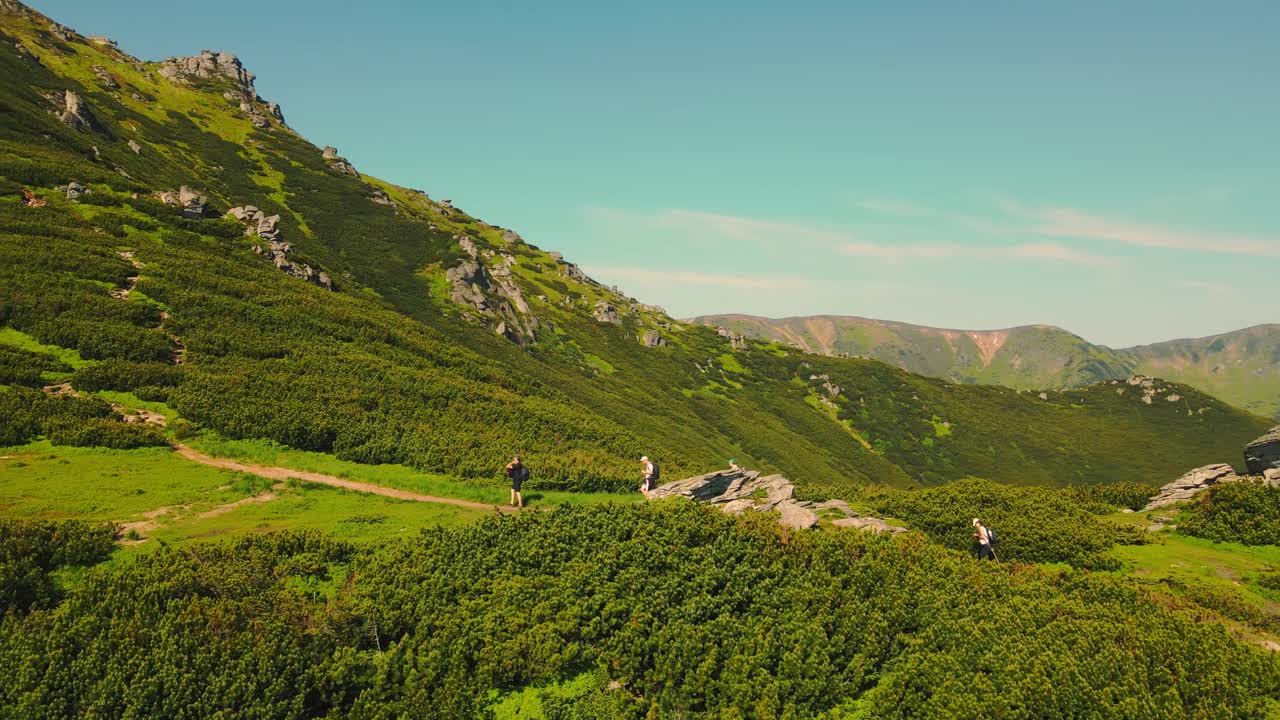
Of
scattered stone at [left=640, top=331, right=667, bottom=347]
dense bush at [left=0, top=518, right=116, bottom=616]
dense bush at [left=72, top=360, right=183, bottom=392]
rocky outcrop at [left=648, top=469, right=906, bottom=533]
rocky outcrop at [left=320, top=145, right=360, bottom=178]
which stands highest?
rocky outcrop at [left=320, top=145, right=360, bottom=178]

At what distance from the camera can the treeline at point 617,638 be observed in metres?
10.2

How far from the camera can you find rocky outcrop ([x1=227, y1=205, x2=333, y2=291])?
56438 millimetres

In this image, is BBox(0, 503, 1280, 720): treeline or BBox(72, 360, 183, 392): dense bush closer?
BBox(0, 503, 1280, 720): treeline

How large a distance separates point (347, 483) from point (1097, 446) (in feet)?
474

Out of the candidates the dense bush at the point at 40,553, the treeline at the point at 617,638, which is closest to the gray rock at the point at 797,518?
the treeline at the point at 617,638

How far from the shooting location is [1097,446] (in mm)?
121250

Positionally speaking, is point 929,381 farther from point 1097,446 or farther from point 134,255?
point 134,255

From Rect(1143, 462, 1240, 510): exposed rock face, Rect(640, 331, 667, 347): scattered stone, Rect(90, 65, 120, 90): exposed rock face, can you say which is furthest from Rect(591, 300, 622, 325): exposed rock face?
Rect(1143, 462, 1240, 510): exposed rock face

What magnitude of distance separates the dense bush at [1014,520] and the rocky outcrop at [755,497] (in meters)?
1.83

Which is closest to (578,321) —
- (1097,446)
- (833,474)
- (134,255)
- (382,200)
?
(382,200)

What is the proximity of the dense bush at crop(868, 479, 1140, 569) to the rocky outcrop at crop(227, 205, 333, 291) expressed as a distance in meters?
55.3

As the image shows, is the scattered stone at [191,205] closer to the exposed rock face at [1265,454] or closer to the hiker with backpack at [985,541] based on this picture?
the hiker with backpack at [985,541]

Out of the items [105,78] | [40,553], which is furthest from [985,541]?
[105,78]

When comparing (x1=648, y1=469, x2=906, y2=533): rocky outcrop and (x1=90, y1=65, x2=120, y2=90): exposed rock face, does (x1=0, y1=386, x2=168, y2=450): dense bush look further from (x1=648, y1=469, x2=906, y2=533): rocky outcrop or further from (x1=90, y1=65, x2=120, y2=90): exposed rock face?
(x1=90, y1=65, x2=120, y2=90): exposed rock face
